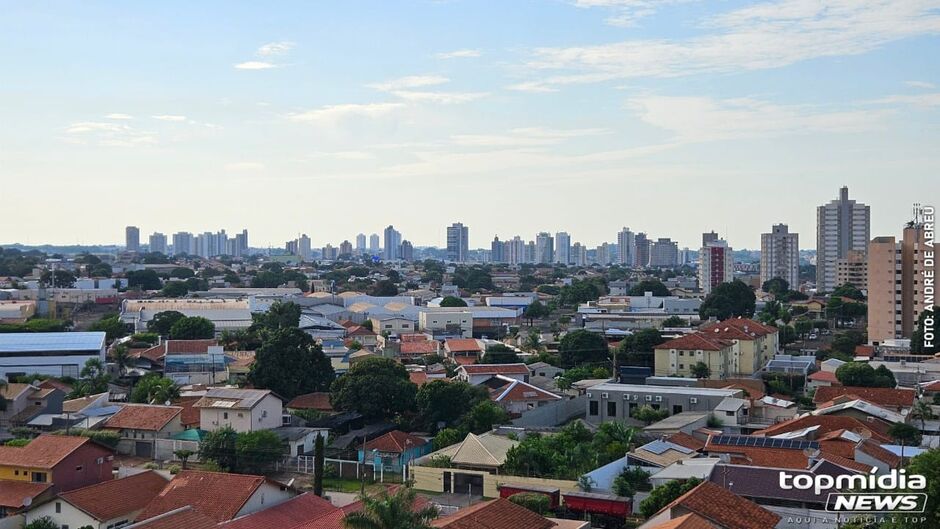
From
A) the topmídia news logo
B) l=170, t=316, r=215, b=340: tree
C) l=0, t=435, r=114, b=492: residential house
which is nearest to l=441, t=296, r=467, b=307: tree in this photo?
l=170, t=316, r=215, b=340: tree

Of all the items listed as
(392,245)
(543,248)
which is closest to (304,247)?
(392,245)

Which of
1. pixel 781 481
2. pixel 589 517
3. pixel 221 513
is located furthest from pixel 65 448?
pixel 781 481

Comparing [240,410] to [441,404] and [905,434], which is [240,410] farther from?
[905,434]

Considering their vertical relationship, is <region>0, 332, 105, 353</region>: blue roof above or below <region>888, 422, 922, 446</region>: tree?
above

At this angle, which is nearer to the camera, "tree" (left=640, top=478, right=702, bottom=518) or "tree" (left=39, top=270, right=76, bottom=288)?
"tree" (left=640, top=478, right=702, bottom=518)

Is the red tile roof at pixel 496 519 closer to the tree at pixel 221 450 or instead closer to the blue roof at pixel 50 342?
the tree at pixel 221 450

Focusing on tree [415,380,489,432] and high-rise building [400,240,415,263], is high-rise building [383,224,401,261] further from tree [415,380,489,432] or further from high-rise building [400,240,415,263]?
tree [415,380,489,432]
